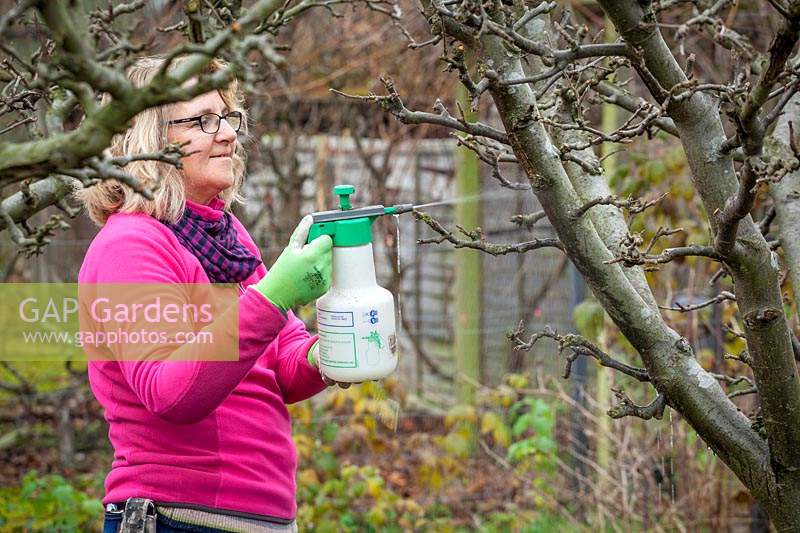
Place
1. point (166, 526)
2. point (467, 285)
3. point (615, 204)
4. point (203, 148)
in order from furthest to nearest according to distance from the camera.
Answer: point (467, 285)
point (203, 148)
point (166, 526)
point (615, 204)

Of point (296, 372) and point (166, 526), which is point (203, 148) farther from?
point (166, 526)

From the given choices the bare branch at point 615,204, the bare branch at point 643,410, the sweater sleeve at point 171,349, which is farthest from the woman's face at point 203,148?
the bare branch at point 643,410

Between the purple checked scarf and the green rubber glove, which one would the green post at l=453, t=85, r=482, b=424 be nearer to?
the purple checked scarf

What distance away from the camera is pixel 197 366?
1820mm

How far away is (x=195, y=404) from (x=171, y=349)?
0.40ft

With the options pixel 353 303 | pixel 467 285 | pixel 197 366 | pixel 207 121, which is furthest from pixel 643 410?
pixel 467 285

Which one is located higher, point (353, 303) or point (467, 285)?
point (467, 285)

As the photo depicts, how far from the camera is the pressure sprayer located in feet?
6.63

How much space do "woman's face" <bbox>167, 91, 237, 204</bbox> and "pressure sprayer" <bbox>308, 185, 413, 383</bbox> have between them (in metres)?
0.26

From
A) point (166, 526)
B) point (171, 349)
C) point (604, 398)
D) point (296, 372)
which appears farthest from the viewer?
point (604, 398)

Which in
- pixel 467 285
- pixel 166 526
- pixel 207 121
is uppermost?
pixel 467 285

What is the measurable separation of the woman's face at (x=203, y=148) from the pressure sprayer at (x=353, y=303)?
0.26 m

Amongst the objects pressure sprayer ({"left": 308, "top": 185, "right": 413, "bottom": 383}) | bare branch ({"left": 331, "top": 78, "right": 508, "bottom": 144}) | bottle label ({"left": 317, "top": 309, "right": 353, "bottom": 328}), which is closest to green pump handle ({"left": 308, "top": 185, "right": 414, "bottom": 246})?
pressure sprayer ({"left": 308, "top": 185, "right": 413, "bottom": 383})

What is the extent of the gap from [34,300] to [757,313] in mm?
3909
